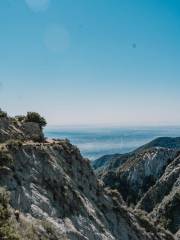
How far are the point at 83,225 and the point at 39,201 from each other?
6.70 metres

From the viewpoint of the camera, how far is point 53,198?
3991 centimetres

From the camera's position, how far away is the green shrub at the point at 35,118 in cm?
5962

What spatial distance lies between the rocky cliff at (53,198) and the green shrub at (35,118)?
1.59 m

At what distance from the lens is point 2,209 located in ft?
88.9

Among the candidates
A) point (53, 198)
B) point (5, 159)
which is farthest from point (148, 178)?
point (5, 159)

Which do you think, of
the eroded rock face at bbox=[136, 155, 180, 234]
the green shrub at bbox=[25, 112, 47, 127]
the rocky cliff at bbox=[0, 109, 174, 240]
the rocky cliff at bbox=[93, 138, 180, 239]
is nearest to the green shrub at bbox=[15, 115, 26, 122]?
the green shrub at bbox=[25, 112, 47, 127]

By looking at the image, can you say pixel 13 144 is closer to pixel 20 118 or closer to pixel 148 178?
pixel 20 118

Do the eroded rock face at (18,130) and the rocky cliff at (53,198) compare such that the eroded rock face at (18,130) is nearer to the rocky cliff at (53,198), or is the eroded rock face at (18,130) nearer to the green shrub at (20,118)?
the rocky cliff at (53,198)

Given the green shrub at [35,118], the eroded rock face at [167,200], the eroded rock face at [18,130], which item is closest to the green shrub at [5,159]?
the eroded rock face at [18,130]

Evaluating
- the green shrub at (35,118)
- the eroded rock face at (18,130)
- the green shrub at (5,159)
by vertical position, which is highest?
the green shrub at (35,118)

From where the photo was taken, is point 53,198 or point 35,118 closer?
point 53,198

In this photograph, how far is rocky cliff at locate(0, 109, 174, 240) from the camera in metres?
30.9

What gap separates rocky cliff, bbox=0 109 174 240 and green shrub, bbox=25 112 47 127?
5.23 ft

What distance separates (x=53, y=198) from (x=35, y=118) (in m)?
21.6
